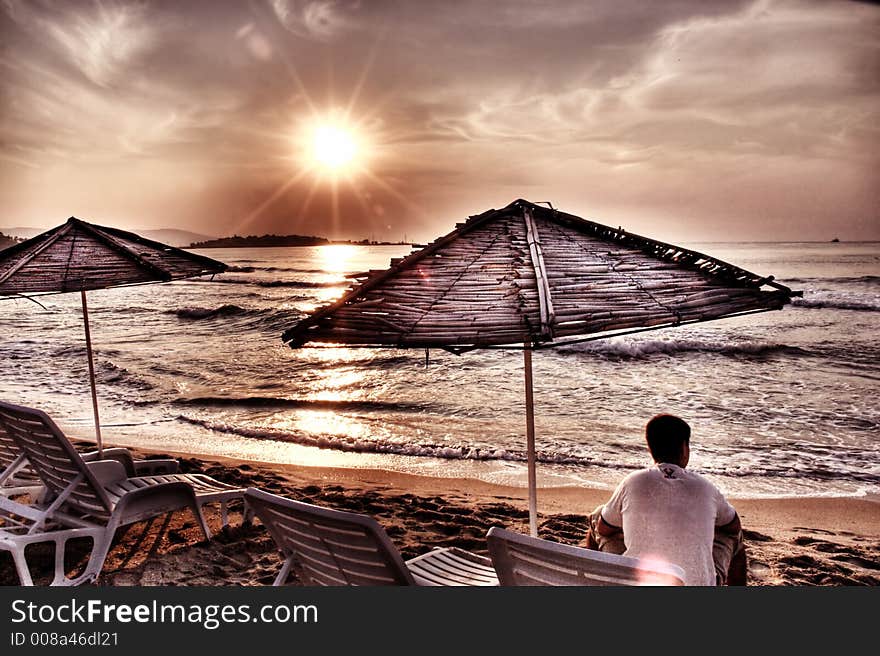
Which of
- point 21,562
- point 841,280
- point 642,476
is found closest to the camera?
point 642,476

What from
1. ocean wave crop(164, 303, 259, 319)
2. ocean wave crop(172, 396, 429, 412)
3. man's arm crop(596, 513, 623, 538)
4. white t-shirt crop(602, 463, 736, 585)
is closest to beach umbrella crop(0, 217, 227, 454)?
man's arm crop(596, 513, 623, 538)

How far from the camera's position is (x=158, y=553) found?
405cm

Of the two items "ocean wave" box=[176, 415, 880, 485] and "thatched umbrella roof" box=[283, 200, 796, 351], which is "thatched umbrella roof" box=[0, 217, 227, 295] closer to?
"thatched umbrella roof" box=[283, 200, 796, 351]

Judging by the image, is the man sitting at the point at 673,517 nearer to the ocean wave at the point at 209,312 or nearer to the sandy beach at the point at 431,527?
the sandy beach at the point at 431,527

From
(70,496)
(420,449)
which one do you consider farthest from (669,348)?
(70,496)

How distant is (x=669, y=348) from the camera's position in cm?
1661

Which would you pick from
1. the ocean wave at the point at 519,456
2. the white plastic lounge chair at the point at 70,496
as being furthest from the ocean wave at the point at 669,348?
the white plastic lounge chair at the point at 70,496

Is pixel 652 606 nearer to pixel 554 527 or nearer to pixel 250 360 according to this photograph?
pixel 554 527

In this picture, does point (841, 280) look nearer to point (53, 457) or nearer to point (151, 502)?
point (151, 502)

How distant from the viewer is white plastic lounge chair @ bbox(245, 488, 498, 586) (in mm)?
2057

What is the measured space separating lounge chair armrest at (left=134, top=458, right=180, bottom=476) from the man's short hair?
343cm

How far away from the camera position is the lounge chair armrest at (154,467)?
4602 millimetres

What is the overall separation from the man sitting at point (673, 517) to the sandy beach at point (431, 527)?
6.37 feet

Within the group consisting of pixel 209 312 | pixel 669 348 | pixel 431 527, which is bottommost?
pixel 431 527
